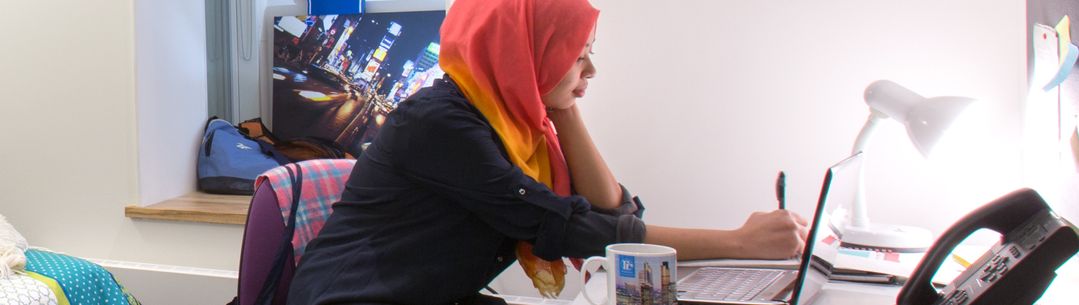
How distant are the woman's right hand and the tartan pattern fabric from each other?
71 cm

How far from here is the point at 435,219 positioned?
3.95 ft

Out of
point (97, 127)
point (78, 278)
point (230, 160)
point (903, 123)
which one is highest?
point (903, 123)

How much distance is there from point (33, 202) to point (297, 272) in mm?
1766

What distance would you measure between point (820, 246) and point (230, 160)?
2.07 metres

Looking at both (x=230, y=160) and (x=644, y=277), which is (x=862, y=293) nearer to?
(x=644, y=277)

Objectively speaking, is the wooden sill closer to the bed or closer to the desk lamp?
the bed

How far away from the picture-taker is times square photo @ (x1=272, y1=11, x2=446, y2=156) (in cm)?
254

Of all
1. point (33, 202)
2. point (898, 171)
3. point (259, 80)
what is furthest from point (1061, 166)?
point (33, 202)

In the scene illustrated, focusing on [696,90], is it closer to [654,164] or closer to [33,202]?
[654,164]

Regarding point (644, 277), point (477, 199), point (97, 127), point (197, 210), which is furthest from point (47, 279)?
point (644, 277)

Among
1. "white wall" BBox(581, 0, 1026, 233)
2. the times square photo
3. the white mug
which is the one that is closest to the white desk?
the white mug

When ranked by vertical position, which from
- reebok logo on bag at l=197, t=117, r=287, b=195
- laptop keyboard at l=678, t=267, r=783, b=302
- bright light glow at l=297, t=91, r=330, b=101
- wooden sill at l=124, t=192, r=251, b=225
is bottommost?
wooden sill at l=124, t=192, r=251, b=225

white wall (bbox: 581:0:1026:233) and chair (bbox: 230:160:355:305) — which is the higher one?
white wall (bbox: 581:0:1026:233)

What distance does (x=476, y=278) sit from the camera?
1253 millimetres
